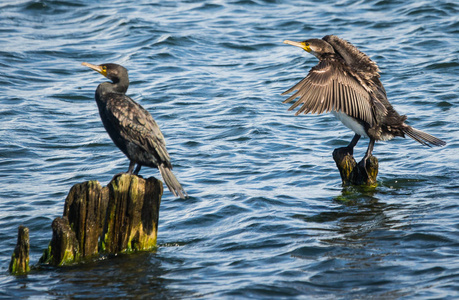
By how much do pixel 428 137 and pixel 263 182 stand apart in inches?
82.4

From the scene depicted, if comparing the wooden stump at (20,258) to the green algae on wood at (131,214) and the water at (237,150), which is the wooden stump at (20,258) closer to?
the water at (237,150)

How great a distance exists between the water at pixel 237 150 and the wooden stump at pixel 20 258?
121 millimetres

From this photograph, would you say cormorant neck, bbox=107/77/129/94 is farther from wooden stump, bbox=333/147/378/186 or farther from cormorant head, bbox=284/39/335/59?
wooden stump, bbox=333/147/378/186

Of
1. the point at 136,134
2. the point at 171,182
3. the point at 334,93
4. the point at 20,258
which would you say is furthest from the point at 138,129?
the point at 334,93

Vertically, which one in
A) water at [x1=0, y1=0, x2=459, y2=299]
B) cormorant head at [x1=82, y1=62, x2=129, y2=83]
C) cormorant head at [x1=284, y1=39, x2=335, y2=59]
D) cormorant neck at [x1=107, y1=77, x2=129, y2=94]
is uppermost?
cormorant head at [x1=284, y1=39, x2=335, y2=59]

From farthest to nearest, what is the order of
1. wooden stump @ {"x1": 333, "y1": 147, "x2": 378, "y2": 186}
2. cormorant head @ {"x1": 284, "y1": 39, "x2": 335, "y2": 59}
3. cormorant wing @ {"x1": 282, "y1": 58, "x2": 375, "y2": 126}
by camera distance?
cormorant head @ {"x1": 284, "y1": 39, "x2": 335, "y2": 59}
wooden stump @ {"x1": 333, "y1": 147, "x2": 378, "y2": 186}
cormorant wing @ {"x1": 282, "y1": 58, "x2": 375, "y2": 126}

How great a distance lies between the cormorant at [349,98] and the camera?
23.7ft

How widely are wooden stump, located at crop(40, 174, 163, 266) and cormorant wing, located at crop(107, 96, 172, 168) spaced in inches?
16.3

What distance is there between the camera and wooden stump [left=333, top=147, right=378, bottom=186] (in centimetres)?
742

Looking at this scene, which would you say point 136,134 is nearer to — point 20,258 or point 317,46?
point 20,258

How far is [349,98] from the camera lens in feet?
23.9

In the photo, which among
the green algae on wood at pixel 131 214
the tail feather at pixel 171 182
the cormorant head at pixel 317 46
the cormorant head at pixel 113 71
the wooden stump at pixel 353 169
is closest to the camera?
the green algae on wood at pixel 131 214

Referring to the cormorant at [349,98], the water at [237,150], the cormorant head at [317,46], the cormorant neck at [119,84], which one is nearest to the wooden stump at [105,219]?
the water at [237,150]

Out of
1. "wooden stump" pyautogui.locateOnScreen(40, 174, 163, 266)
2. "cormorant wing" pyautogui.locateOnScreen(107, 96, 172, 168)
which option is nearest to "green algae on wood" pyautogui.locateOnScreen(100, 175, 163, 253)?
"wooden stump" pyautogui.locateOnScreen(40, 174, 163, 266)
